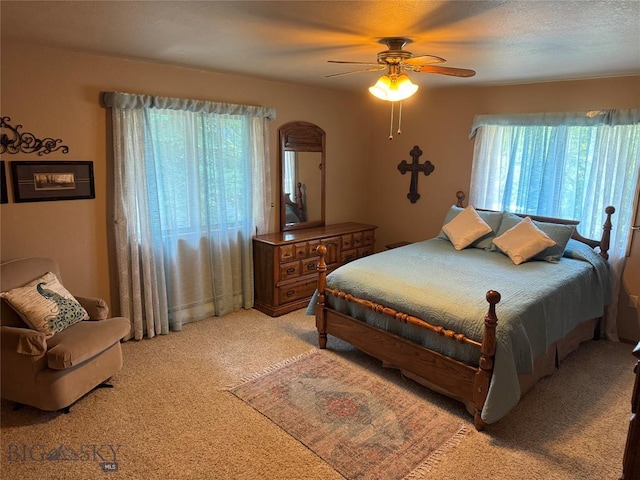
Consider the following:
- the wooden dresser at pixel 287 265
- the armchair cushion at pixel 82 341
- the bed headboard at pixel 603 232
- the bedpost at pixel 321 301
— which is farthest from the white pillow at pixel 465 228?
the armchair cushion at pixel 82 341

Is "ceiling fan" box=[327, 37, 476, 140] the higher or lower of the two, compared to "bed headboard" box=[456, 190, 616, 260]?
higher

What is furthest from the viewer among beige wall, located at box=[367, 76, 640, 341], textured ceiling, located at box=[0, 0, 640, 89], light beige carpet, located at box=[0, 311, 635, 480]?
beige wall, located at box=[367, 76, 640, 341]

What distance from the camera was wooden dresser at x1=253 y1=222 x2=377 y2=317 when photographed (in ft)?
14.0

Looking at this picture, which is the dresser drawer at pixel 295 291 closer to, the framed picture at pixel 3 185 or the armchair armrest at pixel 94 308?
the armchair armrest at pixel 94 308

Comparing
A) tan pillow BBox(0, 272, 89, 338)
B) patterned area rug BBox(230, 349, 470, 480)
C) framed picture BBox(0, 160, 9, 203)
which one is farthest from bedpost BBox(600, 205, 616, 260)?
framed picture BBox(0, 160, 9, 203)

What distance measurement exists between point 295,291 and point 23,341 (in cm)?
244

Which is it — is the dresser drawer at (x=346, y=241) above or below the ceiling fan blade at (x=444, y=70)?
below

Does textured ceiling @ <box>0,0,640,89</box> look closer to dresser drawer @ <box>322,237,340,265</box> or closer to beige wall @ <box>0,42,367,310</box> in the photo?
beige wall @ <box>0,42,367,310</box>

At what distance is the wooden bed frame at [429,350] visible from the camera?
2.56 metres

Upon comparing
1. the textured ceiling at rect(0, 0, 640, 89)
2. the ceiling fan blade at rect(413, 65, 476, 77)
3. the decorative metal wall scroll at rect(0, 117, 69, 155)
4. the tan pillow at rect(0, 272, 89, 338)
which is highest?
the textured ceiling at rect(0, 0, 640, 89)

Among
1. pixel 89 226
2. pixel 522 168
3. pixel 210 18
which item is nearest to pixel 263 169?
pixel 89 226

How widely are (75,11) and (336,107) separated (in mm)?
3347

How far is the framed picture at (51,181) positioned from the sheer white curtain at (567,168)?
3.71 m

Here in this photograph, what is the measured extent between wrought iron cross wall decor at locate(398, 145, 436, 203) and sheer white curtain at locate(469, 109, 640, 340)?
0.61 metres
